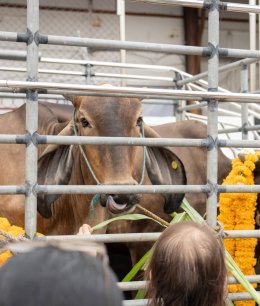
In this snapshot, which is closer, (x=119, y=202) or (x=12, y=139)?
(x=12, y=139)

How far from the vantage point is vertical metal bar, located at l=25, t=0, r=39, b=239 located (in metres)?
2.53

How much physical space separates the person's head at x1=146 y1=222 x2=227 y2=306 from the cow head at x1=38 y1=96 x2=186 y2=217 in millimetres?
1232

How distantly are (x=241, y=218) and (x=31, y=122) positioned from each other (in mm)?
1422

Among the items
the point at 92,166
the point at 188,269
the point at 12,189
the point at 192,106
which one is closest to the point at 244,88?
the point at 192,106

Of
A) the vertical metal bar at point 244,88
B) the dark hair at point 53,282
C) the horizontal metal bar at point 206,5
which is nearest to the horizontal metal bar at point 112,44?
the horizontal metal bar at point 206,5

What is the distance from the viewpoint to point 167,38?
468 inches

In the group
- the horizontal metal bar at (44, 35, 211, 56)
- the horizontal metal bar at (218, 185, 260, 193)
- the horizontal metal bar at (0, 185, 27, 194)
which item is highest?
the horizontal metal bar at (44, 35, 211, 56)

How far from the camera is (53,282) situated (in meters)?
0.91

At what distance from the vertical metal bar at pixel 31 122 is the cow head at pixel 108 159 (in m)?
0.49

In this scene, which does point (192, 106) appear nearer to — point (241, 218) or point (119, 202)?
point (241, 218)

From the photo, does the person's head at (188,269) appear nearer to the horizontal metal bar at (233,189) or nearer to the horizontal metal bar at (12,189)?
the horizontal metal bar at (12,189)

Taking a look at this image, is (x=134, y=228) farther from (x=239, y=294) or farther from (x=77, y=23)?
(x=77, y=23)

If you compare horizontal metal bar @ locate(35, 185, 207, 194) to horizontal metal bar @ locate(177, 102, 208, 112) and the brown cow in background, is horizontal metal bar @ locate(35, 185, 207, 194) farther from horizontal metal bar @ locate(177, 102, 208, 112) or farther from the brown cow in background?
horizontal metal bar @ locate(177, 102, 208, 112)

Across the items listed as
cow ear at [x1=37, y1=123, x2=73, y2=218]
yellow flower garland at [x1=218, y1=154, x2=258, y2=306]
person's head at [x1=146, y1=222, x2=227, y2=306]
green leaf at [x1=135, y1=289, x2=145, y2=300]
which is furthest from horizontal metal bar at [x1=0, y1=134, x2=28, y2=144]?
yellow flower garland at [x1=218, y1=154, x2=258, y2=306]
